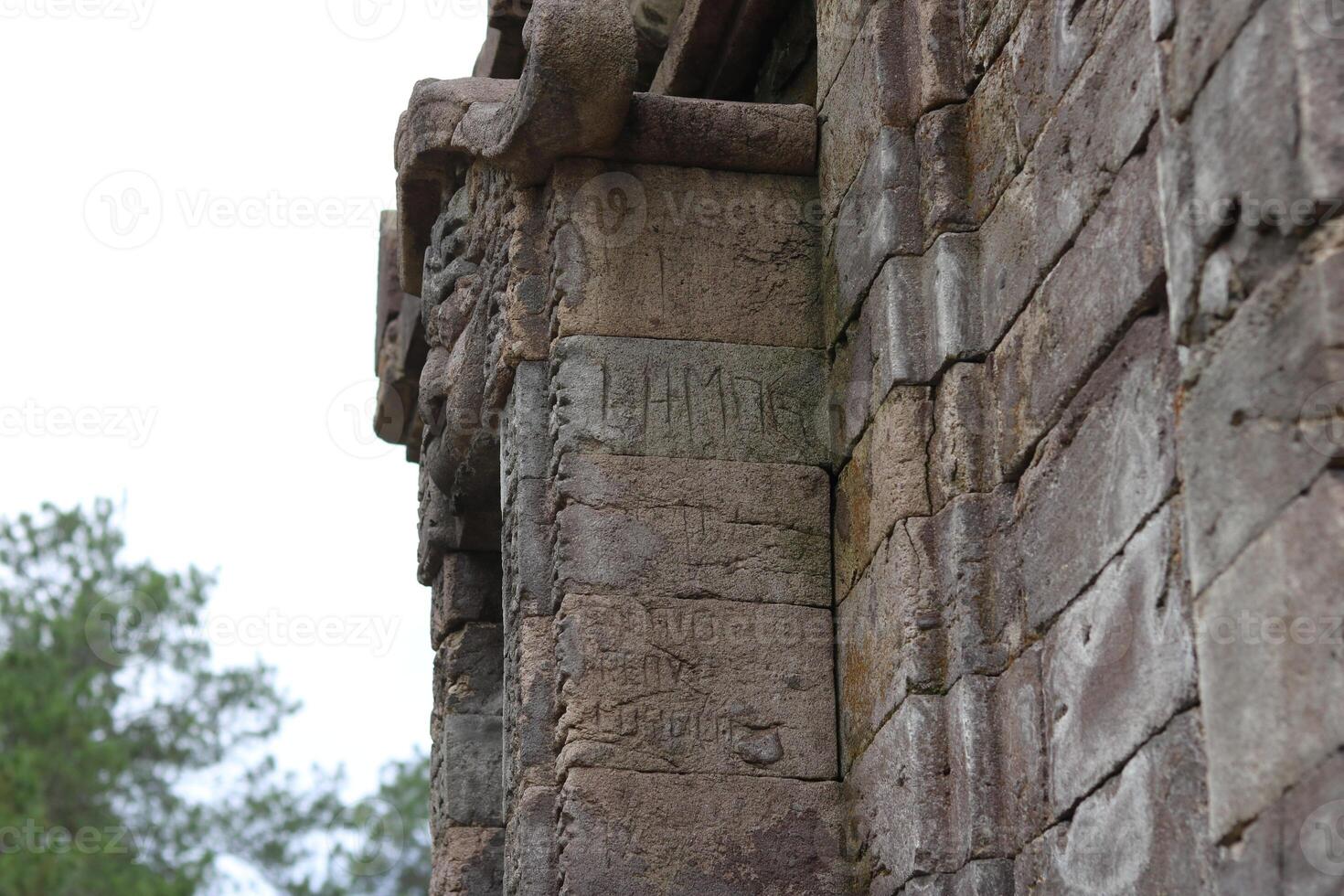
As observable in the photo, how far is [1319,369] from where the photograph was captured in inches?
A: 87.7

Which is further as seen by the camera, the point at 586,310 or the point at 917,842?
the point at 586,310

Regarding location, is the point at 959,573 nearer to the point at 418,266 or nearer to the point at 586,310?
the point at 586,310

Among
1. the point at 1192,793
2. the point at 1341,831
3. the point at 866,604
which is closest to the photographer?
the point at 1341,831

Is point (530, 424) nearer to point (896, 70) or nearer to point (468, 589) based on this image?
point (896, 70)

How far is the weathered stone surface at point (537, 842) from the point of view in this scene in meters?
4.45

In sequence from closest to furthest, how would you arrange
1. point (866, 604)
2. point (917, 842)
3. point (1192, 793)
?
point (1192, 793) → point (917, 842) → point (866, 604)

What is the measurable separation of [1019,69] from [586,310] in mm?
1332

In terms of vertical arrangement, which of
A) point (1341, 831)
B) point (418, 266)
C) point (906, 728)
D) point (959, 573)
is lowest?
point (1341, 831)

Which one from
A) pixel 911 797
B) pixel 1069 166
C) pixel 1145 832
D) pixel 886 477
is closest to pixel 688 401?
pixel 886 477

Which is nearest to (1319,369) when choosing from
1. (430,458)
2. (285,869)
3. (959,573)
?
(959,573)

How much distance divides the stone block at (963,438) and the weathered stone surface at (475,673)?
277cm

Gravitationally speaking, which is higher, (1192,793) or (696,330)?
(696,330)

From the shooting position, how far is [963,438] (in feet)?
13.1

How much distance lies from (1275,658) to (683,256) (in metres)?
2.85
